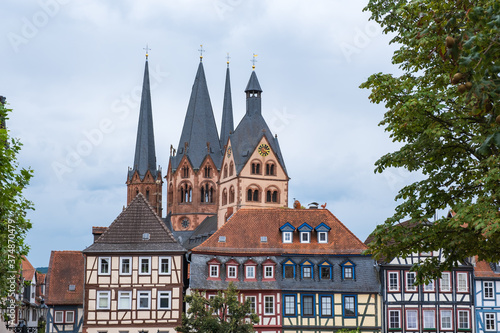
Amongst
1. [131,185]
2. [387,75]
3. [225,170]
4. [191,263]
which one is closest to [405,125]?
[387,75]

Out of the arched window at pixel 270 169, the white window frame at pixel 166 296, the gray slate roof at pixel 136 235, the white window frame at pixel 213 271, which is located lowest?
the white window frame at pixel 166 296

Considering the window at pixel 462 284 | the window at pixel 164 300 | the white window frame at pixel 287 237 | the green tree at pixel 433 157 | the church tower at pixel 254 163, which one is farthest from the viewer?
the church tower at pixel 254 163

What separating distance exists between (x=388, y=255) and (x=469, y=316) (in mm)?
32467

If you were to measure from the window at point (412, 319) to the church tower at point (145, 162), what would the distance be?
6640 cm

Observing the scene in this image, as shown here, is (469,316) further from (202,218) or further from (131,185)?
(131,185)

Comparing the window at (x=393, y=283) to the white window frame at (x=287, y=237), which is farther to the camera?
the white window frame at (x=287, y=237)

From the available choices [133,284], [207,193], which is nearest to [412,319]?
[133,284]

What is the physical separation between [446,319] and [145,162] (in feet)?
227

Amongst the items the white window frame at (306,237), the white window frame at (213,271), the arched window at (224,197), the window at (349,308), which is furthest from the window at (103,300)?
the arched window at (224,197)

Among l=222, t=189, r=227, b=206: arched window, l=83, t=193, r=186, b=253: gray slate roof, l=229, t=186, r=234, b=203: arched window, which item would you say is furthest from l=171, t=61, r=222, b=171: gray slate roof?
l=83, t=193, r=186, b=253: gray slate roof

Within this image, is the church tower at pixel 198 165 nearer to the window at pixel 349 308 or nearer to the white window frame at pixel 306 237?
the white window frame at pixel 306 237

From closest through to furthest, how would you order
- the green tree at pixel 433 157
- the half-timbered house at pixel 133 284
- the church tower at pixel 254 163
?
1. the green tree at pixel 433 157
2. the half-timbered house at pixel 133 284
3. the church tower at pixel 254 163

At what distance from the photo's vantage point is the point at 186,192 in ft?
347

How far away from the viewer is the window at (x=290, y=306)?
47.0m
